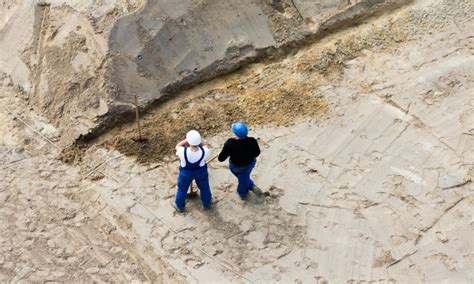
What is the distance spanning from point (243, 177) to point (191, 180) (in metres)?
0.61

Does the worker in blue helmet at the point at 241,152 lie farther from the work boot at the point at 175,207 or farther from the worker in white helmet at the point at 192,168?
the work boot at the point at 175,207

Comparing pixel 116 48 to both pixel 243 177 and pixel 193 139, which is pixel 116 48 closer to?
pixel 193 139

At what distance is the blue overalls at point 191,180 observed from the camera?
6.38 m

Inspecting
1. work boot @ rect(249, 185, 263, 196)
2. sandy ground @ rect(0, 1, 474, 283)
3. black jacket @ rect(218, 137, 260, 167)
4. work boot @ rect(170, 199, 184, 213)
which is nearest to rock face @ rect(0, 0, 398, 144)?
sandy ground @ rect(0, 1, 474, 283)

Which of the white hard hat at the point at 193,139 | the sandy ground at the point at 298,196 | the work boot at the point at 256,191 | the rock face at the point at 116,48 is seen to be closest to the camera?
the white hard hat at the point at 193,139

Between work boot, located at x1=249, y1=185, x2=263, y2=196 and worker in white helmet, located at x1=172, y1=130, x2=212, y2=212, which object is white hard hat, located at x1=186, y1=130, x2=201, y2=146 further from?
work boot, located at x1=249, y1=185, x2=263, y2=196

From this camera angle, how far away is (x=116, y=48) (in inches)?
306

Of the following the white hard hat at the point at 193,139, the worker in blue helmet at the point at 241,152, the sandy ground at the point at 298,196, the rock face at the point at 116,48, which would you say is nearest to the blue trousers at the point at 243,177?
the worker in blue helmet at the point at 241,152

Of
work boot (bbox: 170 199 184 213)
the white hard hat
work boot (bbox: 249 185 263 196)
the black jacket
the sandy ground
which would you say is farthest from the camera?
work boot (bbox: 249 185 263 196)

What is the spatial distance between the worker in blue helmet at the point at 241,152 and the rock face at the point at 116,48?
1.72 meters

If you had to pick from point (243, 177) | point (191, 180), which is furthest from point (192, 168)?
point (243, 177)

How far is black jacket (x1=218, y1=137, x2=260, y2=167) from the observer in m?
6.45

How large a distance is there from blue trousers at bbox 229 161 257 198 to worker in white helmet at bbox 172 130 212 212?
34 centimetres

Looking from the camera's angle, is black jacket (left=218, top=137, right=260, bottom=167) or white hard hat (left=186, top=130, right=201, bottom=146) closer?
white hard hat (left=186, top=130, right=201, bottom=146)
